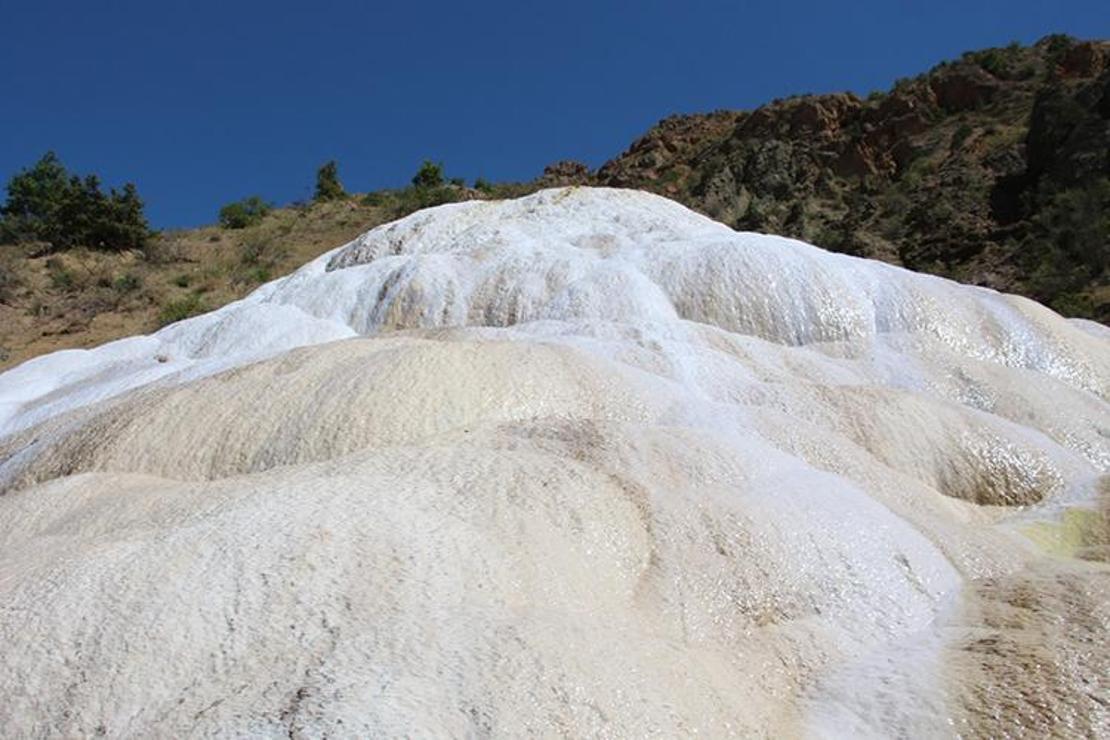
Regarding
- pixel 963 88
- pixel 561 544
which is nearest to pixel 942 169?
pixel 963 88

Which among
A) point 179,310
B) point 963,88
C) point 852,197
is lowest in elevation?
point 179,310

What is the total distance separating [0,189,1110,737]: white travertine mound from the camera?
104 inches

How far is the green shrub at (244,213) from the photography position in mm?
26875

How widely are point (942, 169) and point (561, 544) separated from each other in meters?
29.5

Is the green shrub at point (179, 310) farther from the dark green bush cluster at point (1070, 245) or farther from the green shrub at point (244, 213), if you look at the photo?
the dark green bush cluster at point (1070, 245)

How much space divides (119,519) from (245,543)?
1.09 meters

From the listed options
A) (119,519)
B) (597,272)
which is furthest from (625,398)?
(597,272)

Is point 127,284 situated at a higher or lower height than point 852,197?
lower

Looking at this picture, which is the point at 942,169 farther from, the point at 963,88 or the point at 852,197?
the point at 963,88

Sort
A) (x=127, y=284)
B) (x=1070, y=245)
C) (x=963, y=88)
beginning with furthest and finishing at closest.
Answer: (x=963, y=88), (x=127, y=284), (x=1070, y=245)

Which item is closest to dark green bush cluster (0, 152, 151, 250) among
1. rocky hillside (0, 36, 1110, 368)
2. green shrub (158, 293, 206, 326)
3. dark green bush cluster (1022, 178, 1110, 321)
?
rocky hillside (0, 36, 1110, 368)

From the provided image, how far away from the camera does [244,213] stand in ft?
89.6

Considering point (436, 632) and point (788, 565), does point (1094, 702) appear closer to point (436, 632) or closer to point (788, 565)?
point (788, 565)

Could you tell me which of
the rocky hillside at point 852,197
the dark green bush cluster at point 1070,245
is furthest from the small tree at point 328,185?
the dark green bush cluster at point 1070,245
